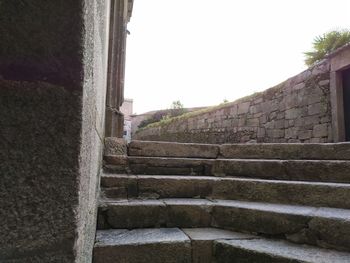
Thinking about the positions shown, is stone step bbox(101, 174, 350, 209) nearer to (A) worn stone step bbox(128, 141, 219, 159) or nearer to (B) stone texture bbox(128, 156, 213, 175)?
(B) stone texture bbox(128, 156, 213, 175)

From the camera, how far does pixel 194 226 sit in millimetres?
1819

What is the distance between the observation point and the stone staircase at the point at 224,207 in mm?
1466

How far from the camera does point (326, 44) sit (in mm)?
5336

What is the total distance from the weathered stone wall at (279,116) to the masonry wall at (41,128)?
5029 millimetres

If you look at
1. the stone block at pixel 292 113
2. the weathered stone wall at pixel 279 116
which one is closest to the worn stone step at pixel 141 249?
the weathered stone wall at pixel 279 116

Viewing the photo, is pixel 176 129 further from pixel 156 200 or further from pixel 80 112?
pixel 80 112

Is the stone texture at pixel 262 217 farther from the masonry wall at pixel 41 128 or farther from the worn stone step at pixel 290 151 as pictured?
the masonry wall at pixel 41 128

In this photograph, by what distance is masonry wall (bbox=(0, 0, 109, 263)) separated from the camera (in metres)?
0.64

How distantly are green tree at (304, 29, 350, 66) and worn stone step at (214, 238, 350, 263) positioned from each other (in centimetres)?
471

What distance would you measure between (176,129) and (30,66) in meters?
10.2

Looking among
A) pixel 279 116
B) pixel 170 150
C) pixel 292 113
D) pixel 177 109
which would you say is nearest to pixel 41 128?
pixel 170 150

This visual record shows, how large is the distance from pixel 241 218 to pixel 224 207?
0.13 m

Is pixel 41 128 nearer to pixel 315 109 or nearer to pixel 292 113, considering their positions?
pixel 315 109

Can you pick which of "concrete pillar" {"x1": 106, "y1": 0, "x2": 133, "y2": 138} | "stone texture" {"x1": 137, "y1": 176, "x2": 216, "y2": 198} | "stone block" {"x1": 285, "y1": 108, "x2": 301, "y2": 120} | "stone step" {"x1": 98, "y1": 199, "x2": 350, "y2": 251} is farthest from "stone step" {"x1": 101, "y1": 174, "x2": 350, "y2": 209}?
"stone block" {"x1": 285, "y1": 108, "x2": 301, "y2": 120}
